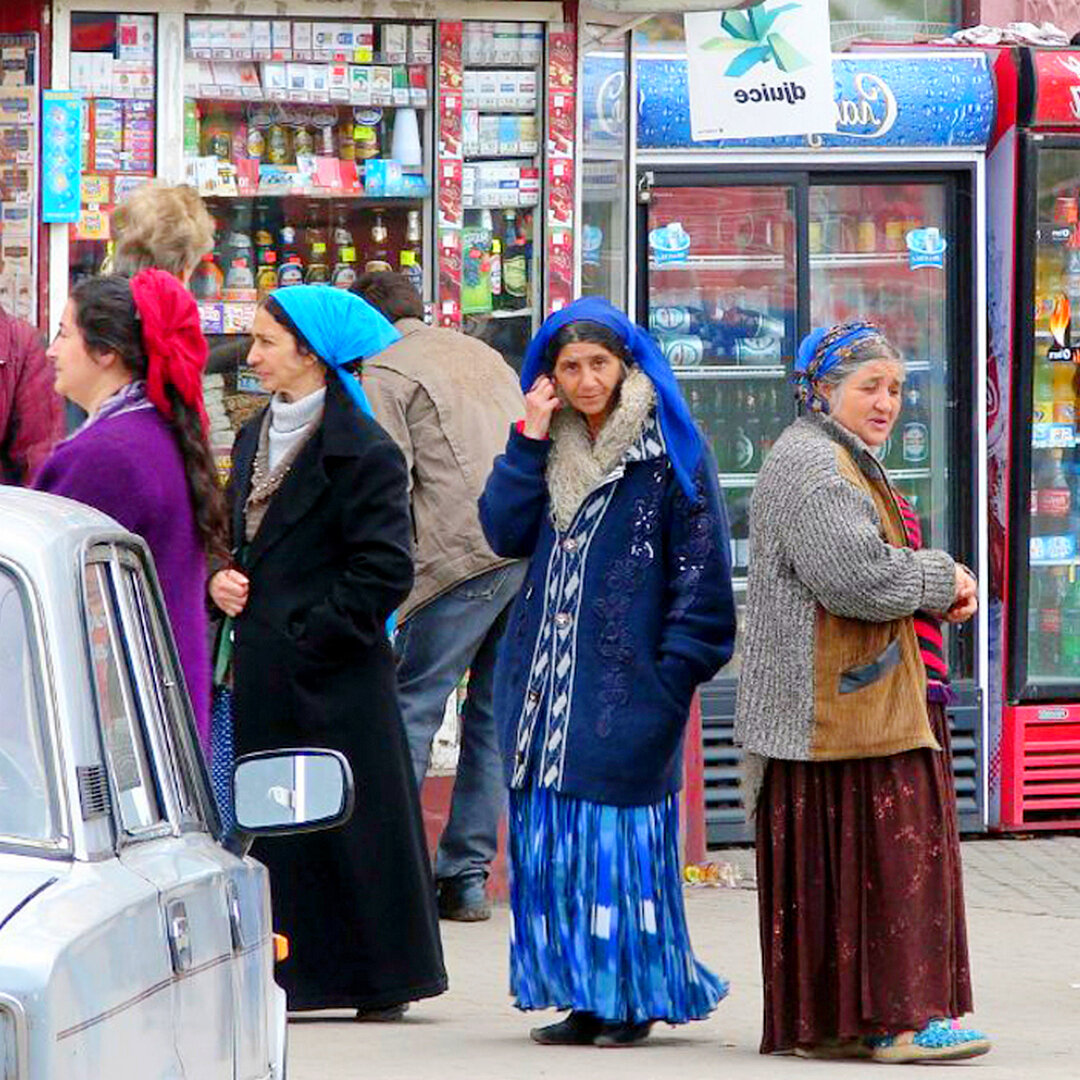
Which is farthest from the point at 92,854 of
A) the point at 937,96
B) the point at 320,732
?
the point at 937,96

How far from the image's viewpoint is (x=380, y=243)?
9.30 metres

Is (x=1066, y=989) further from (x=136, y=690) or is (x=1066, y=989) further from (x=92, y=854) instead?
(x=92, y=854)

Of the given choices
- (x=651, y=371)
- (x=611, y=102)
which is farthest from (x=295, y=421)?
(x=611, y=102)

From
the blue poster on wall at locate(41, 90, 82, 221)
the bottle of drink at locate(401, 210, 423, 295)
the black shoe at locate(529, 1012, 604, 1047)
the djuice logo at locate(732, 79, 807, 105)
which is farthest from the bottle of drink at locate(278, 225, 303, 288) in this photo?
the black shoe at locate(529, 1012, 604, 1047)

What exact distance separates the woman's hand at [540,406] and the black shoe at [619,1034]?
1.41m

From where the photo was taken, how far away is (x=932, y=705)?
6.68 meters

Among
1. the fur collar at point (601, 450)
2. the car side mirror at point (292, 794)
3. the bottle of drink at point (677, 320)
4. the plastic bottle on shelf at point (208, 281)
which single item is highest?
the plastic bottle on shelf at point (208, 281)

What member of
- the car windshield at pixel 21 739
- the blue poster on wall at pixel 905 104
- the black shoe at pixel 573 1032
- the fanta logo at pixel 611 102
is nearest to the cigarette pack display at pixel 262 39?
the fanta logo at pixel 611 102

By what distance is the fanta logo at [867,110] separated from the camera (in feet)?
34.1

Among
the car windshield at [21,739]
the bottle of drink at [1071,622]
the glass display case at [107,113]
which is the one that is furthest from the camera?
the bottle of drink at [1071,622]

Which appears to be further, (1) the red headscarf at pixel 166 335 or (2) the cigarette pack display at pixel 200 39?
(2) the cigarette pack display at pixel 200 39

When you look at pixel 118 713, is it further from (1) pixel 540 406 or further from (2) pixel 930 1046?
(2) pixel 930 1046

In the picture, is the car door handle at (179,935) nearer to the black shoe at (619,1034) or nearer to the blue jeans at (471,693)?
the black shoe at (619,1034)

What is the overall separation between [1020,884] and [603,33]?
321cm
